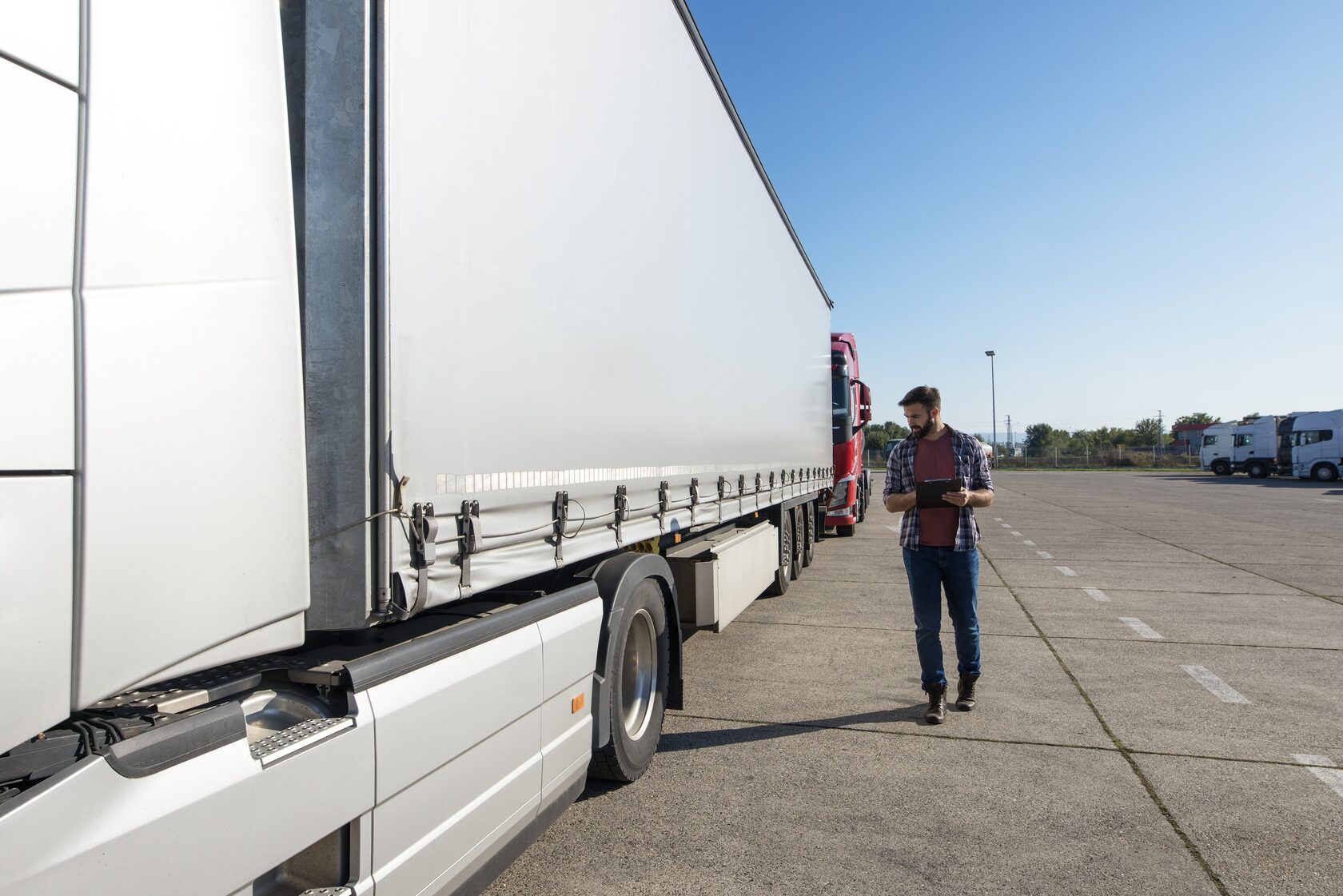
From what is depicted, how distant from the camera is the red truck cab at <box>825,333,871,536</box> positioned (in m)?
14.8

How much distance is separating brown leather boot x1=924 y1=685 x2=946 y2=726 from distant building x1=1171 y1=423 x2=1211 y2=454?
74746 mm

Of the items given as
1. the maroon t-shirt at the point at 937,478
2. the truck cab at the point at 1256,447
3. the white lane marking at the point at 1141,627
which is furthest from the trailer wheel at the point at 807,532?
the truck cab at the point at 1256,447

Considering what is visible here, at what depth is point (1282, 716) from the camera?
17.0ft

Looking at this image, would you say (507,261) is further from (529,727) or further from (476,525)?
(529,727)

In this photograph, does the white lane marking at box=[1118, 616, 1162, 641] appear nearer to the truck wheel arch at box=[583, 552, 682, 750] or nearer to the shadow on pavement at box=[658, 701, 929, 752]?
the shadow on pavement at box=[658, 701, 929, 752]

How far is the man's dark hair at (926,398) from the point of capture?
5262mm

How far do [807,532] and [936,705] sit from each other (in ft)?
21.1

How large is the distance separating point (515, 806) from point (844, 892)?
123 centimetres

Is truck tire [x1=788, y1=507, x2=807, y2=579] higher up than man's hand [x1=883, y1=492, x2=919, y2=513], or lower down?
lower down

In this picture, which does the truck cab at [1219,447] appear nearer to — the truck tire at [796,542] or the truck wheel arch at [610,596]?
the truck tire at [796,542]

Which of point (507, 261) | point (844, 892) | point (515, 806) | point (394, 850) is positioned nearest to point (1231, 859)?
point (844, 892)

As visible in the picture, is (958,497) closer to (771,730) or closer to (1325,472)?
(771,730)

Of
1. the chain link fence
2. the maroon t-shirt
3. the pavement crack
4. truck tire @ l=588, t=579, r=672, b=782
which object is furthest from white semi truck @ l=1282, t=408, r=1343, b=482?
truck tire @ l=588, t=579, r=672, b=782

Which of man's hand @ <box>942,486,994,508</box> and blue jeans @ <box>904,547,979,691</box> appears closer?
man's hand @ <box>942,486,994,508</box>
